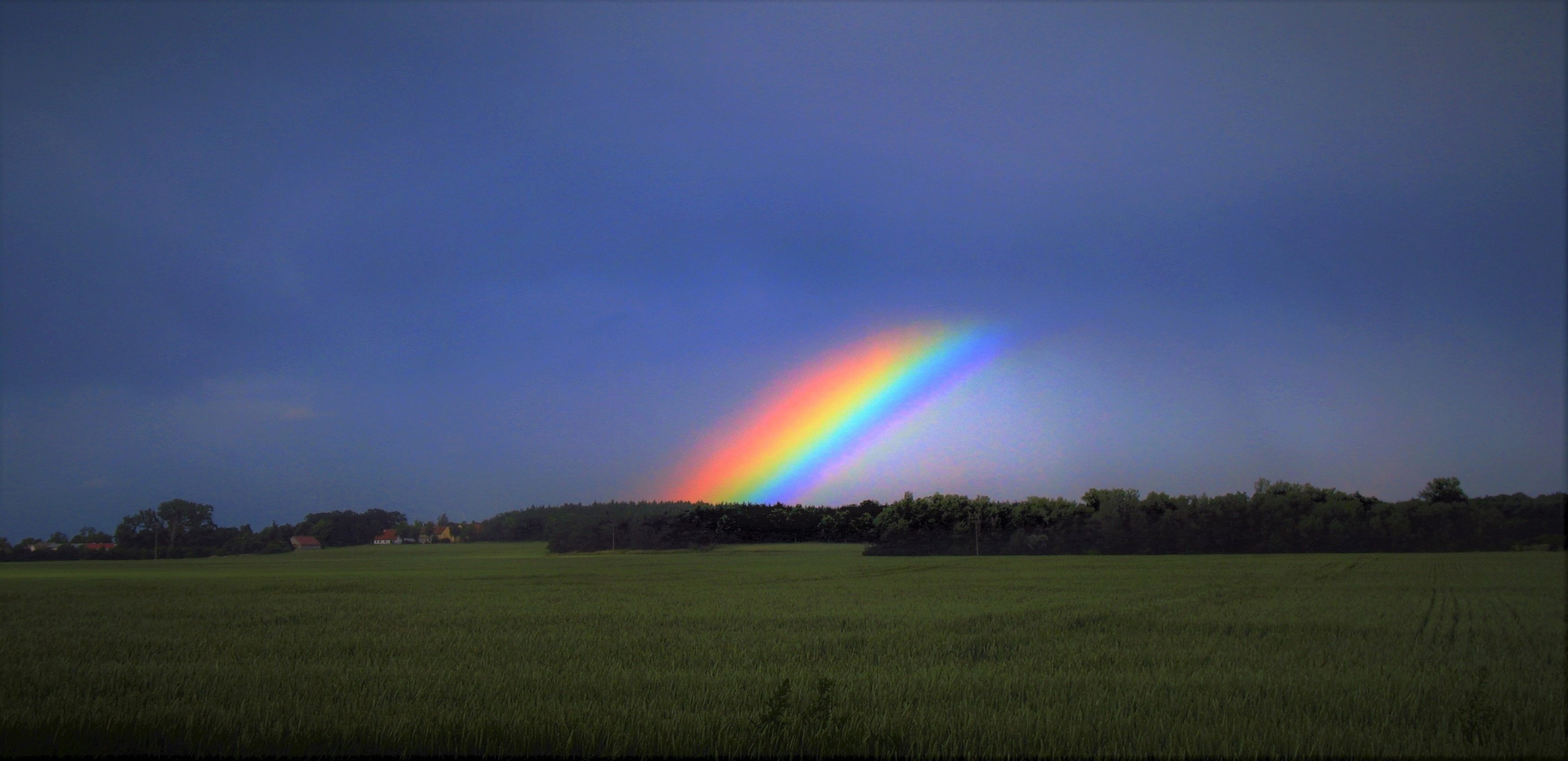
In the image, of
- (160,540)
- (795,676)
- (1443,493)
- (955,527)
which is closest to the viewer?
(795,676)

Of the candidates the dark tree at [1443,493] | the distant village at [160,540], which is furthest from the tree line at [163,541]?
the dark tree at [1443,493]

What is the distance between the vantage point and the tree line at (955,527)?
7931 centimetres

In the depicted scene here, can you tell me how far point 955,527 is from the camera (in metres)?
102

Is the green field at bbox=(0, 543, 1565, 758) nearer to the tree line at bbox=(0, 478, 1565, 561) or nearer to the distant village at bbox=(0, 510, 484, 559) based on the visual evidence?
the tree line at bbox=(0, 478, 1565, 561)

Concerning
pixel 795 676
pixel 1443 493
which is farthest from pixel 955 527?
pixel 795 676

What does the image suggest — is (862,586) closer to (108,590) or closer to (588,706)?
(588,706)

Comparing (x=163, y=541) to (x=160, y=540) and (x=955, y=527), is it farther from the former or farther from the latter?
(x=955, y=527)

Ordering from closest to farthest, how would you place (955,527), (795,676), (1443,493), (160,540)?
1. (795,676)
2. (1443,493)
3. (160,540)
4. (955,527)

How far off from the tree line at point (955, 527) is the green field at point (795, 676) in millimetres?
34129

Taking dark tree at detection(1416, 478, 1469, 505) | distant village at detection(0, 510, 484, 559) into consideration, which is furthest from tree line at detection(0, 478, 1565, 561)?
dark tree at detection(1416, 478, 1469, 505)

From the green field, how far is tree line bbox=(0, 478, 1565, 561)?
34.1 meters

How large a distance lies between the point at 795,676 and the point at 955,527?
9488cm

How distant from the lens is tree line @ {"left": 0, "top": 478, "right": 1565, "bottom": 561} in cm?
7931

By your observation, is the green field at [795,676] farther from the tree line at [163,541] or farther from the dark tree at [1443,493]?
the tree line at [163,541]
